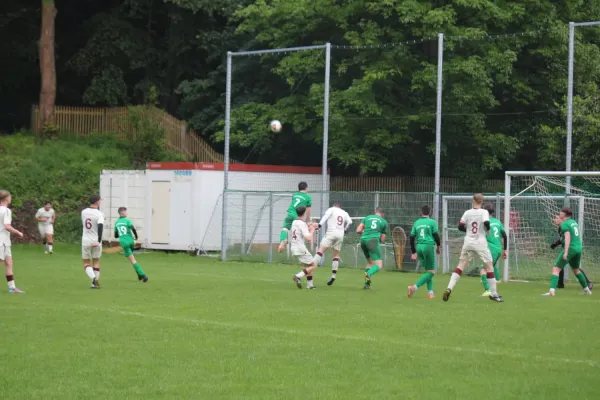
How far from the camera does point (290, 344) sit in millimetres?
11930

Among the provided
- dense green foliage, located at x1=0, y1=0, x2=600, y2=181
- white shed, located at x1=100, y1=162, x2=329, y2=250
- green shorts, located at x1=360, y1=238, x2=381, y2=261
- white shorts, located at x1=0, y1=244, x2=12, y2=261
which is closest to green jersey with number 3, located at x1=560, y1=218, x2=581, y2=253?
green shorts, located at x1=360, y1=238, x2=381, y2=261

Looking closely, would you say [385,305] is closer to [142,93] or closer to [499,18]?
[499,18]

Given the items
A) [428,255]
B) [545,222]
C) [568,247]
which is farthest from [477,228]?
[545,222]

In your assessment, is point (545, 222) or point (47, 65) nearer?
point (545, 222)

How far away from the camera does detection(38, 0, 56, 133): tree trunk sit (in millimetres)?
43906

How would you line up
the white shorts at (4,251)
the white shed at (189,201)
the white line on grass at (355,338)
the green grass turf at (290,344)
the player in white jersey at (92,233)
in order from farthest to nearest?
the white shed at (189,201) < the player in white jersey at (92,233) < the white shorts at (4,251) < the white line on grass at (355,338) < the green grass turf at (290,344)

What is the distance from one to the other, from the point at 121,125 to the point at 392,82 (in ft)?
46.5

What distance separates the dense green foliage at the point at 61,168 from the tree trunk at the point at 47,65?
4.08 ft

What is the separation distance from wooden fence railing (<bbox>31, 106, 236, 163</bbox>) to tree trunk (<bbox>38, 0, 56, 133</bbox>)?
568mm

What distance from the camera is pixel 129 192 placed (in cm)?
3653

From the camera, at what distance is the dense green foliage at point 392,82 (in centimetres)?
3612

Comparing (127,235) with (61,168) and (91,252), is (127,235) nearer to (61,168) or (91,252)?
(91,252)

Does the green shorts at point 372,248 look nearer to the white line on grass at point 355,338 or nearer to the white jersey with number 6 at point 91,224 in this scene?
the white jersey with number 6 at point 91,224

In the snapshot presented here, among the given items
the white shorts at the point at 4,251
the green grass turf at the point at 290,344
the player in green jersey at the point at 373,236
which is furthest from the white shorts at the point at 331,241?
the white shorts at the point at 4,251
